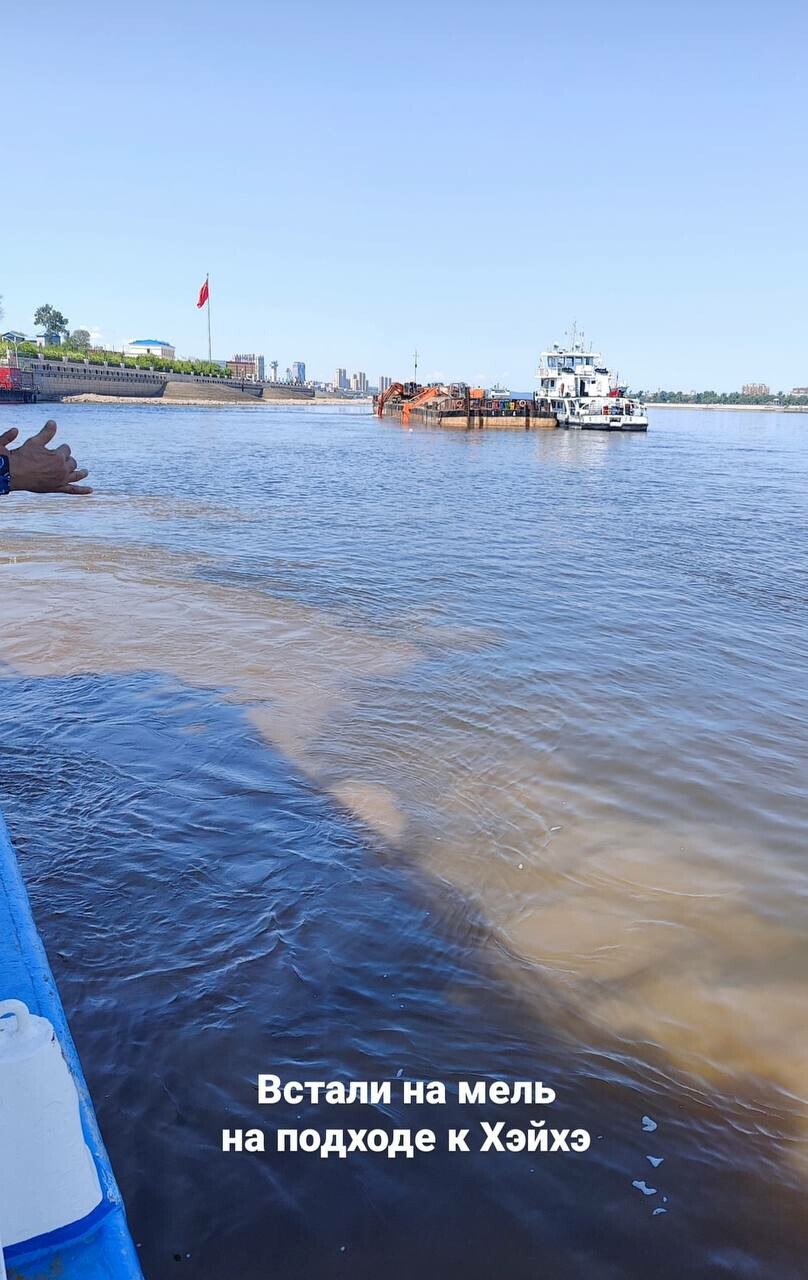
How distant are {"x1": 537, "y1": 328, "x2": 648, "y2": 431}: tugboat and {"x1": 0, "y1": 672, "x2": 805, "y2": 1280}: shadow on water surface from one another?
58.7 metres

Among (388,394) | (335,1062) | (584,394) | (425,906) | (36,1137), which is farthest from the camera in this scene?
(388,394)

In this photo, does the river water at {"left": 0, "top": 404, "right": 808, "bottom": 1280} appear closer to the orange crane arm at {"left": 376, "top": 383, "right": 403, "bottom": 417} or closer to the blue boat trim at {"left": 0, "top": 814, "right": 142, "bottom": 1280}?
the blue boat trim at {"left": 0, "top": 814, "right": 142, "bottom": 1280}

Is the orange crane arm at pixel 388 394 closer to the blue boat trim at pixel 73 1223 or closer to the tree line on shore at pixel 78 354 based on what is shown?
the tree line on shore at pixel 78 354

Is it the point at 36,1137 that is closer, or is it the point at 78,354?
the point at 36,1137

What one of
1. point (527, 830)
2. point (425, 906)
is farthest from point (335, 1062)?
point (527, 830)

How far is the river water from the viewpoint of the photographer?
2.42 metres

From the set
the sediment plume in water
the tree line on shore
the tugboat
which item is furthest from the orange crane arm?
the sediment plume in water

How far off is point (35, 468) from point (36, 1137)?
7.13ft

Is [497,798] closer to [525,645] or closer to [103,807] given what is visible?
[103,807]

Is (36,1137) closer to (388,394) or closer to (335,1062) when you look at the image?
(335,1062)

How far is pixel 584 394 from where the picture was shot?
2479 inches

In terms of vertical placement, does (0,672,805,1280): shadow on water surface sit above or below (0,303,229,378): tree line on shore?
below

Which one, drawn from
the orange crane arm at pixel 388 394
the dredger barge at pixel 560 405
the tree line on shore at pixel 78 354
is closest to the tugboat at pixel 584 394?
the dredger barge at pixel 560 405

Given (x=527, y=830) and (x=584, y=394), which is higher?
(x=584, y=394)
